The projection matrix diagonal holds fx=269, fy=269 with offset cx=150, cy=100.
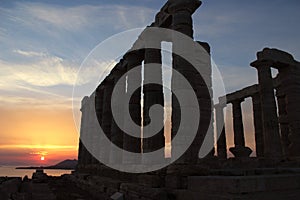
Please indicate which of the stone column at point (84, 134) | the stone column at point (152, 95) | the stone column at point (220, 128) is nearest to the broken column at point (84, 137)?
the stone column at point (84, 134)

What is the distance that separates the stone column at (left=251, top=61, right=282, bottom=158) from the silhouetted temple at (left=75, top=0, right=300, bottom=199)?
7 centimetres

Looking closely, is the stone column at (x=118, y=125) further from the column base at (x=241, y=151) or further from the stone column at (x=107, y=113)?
the column base at (x=241, y=151)

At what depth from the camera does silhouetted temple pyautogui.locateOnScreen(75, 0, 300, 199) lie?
26.7 feet

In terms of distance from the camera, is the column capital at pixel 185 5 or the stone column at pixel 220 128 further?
the stone column at pixel 220 128

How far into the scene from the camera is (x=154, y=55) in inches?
628

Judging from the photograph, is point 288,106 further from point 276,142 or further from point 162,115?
point 162,115

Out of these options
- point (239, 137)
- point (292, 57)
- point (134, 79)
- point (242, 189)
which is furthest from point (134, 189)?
point (239, 137)

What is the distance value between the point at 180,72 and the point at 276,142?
12.3m

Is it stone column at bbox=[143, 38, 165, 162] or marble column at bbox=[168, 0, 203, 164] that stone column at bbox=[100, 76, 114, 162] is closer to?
stone column at bbox=[143, 38, 165, 162]

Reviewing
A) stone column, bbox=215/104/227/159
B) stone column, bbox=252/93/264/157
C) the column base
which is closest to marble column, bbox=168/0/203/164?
the column base

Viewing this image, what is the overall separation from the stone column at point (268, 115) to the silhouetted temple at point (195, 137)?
7 centimetres

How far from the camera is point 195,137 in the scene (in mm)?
11438

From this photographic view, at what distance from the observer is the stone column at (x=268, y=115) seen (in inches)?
787

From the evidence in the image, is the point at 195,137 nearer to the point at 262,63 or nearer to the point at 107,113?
the point at 262,63
